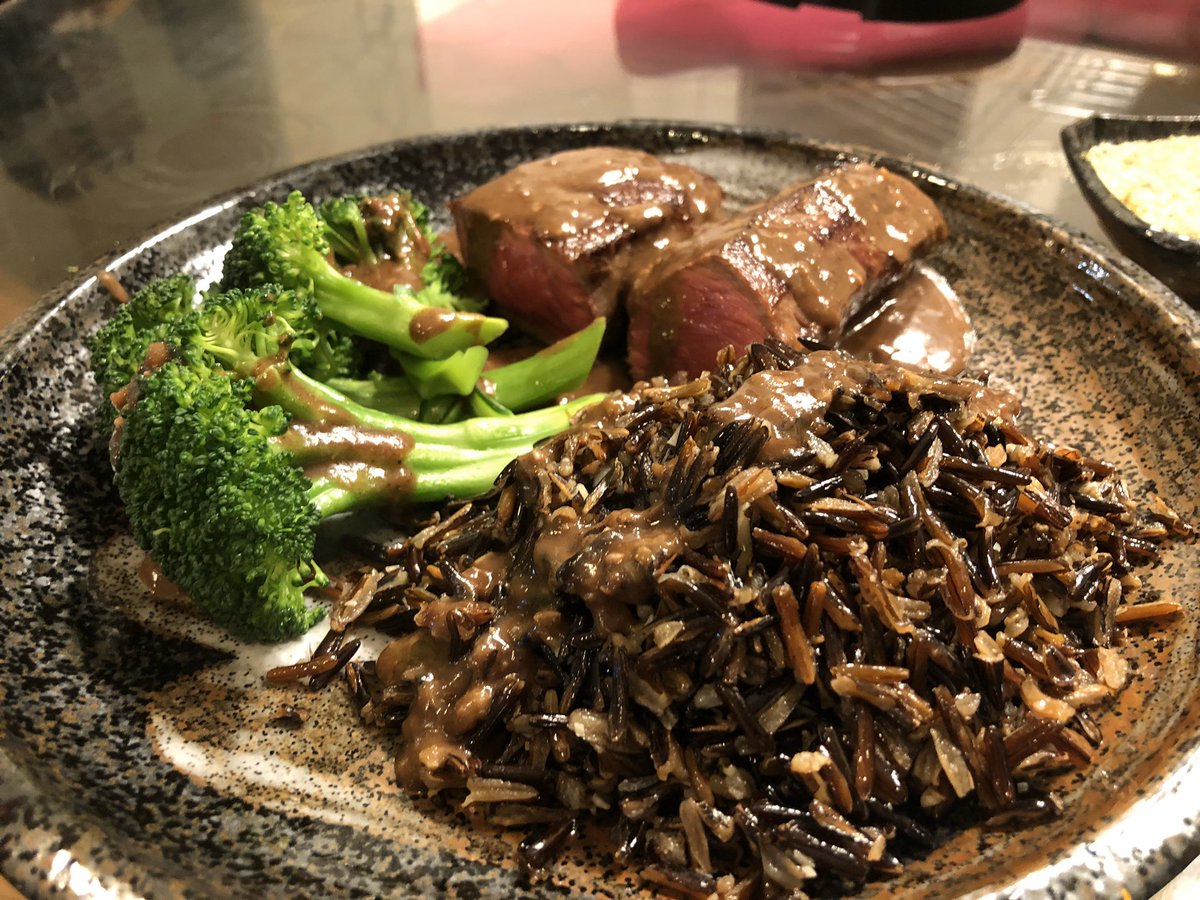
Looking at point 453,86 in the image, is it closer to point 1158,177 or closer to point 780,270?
point 780,270

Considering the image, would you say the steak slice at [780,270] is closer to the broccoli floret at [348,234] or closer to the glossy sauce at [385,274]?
the glossy sauce at [385,274]


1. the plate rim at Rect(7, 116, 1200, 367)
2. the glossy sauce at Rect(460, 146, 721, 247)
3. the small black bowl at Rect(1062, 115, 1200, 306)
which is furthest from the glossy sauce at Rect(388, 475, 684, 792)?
the small black bowl at Rect(1062, 115, 1200, 306)

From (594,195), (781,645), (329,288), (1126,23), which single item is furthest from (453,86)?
(781,645)

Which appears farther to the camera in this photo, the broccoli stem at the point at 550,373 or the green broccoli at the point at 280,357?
the broccoli stem at the point at 550,373

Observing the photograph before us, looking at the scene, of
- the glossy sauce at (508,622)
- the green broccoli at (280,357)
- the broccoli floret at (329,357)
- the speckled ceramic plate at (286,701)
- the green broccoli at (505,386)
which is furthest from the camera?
the green broccoli at (505,386)

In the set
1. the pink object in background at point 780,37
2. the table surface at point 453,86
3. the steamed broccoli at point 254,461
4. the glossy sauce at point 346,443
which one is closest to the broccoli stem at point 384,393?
the steamed broccoli at point 254,461
